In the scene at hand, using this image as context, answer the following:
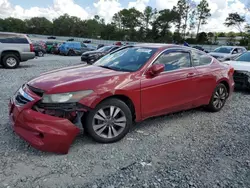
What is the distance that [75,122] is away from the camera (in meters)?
3.40

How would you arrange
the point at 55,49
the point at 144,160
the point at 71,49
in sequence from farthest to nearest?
the point at 55,49 → the point at 71,49 → the point at 144,160

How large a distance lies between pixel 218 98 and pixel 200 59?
41.0 inches

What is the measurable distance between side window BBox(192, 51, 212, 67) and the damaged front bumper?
2.82 m

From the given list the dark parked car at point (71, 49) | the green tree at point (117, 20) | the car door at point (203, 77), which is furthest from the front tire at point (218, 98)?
the green tree at point (117, 20)

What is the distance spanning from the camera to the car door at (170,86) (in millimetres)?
3939

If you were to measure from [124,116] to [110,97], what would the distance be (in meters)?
0.38

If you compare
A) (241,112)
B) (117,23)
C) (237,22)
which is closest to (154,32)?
(117,23)

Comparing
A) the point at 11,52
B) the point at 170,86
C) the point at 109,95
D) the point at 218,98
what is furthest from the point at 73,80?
the point at 11,52

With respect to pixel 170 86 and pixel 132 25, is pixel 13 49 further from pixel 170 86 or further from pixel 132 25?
pixel 132 25

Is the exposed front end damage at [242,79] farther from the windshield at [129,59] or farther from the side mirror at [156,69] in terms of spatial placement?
the side mirror at [156,69]

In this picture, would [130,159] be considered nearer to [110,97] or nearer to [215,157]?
[110,97]

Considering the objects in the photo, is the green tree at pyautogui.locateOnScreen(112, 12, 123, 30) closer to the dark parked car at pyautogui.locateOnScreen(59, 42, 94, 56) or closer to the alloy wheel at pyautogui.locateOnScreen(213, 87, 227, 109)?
the dark parked car at pyautogui.locateOnScreen(59, 42, 94, 56)

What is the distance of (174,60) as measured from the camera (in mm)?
4473

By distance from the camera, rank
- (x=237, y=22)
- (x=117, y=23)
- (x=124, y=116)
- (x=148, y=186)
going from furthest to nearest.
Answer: (x=117, y=23), (x=237, y=22), (x=124, y=116), (x=148, y=186)
